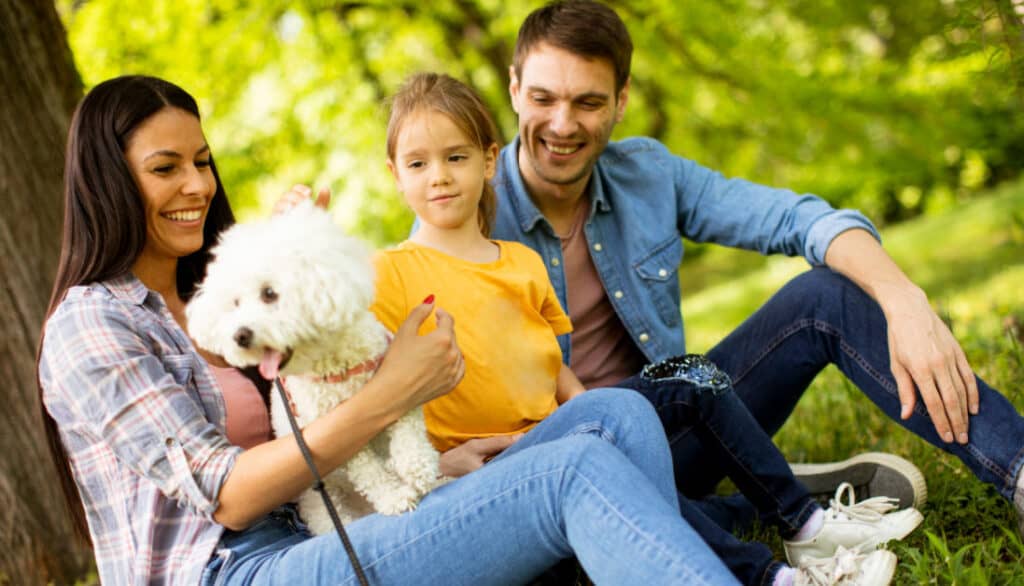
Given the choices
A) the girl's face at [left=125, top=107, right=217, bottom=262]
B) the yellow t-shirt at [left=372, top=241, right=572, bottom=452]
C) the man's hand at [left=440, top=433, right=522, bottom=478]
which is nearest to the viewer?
the girl's face at [left=125, top=107, right=217, bottom=262]

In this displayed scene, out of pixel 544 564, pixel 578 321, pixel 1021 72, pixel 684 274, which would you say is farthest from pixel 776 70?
pixel 684 274

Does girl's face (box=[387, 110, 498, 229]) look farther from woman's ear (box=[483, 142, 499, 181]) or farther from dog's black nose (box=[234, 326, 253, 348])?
dog's black nose (box=[234, 326, 253, 348])

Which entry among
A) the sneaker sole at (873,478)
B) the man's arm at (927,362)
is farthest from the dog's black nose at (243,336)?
the sneaker sole at (873,478)

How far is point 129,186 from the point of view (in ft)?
7.37

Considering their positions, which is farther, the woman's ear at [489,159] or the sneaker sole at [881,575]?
the woman's ear at [489,159]

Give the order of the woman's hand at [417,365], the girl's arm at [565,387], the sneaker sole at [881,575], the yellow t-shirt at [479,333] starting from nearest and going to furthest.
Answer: the woman's hand at [417,365]
the sneaker sole at [881,575]
the yellow t-shirt at [479,333]
the girl's arm at [565,387]

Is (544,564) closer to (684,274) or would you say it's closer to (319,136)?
(319,136)

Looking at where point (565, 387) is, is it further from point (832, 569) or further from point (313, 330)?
point (313, 330)

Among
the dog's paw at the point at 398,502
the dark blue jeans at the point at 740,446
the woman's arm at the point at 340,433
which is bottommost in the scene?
the dark blue jeans at the point at 740,446

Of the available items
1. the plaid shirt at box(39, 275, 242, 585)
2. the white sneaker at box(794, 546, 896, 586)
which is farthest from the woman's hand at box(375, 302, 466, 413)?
the white sneaker at box(794, 546, 896, 586)

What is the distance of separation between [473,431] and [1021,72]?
2.39 metres

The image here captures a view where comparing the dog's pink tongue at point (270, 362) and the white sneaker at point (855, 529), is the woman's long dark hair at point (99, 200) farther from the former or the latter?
the white sneaker at point (855, 529)

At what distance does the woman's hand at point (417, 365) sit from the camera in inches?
81.3

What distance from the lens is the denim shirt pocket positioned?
333 cm
